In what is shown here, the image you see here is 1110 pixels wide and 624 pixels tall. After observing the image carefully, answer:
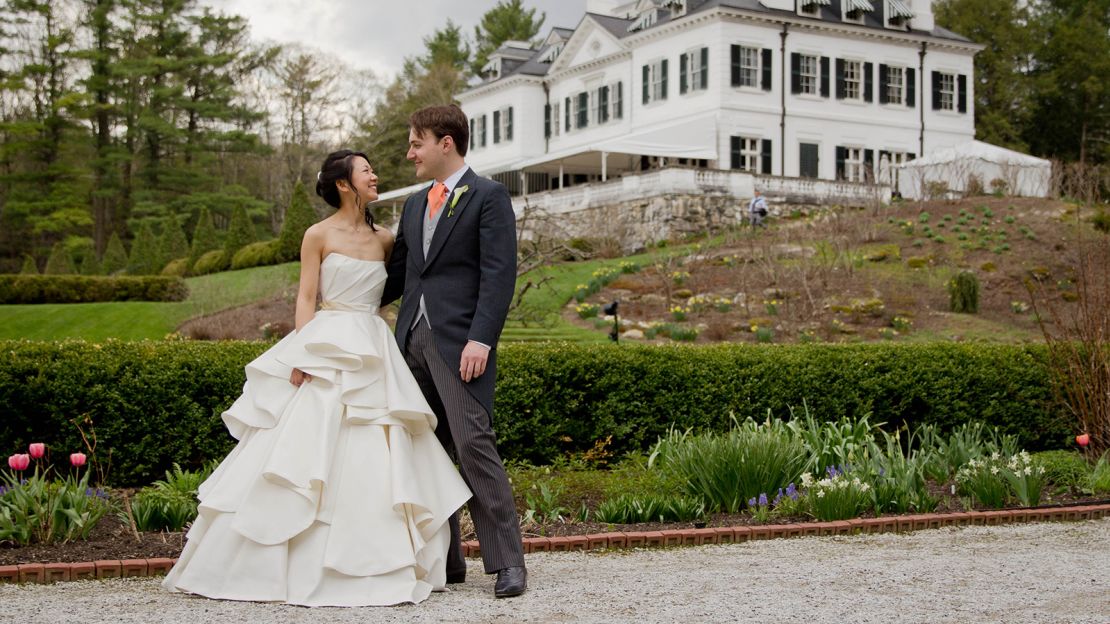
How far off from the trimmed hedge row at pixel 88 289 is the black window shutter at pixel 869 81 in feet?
73.2

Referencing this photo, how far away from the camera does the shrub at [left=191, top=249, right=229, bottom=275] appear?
31594mm

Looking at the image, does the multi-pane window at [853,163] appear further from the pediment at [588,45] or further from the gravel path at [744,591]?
the gravel path at [744,591]

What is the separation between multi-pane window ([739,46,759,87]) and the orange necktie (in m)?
30.9

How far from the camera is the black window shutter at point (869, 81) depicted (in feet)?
122

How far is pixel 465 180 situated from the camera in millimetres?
5199

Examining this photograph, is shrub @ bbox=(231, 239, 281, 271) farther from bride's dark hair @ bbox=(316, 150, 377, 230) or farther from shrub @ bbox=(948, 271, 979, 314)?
bride's dark hair @ bbox=(316, 150, 377, 230)

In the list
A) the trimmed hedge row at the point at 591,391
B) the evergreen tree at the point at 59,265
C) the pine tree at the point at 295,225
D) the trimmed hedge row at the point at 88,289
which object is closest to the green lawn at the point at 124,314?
the trimmed hedge row at the point at 88,289

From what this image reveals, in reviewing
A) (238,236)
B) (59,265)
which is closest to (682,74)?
(238,236)

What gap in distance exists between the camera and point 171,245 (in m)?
36.8

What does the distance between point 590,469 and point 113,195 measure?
41.0 meters

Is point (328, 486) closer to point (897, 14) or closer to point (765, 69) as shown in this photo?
point (765, 69)

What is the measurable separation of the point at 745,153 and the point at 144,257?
59.6 ft

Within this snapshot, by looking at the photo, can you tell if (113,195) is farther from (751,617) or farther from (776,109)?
(751,617)

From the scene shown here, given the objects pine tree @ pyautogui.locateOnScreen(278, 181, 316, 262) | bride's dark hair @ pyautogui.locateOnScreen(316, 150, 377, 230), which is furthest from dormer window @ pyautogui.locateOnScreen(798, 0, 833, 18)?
bride's dark hair @ pyautogui.locateOnScreen(316, 150, 377, 230)
